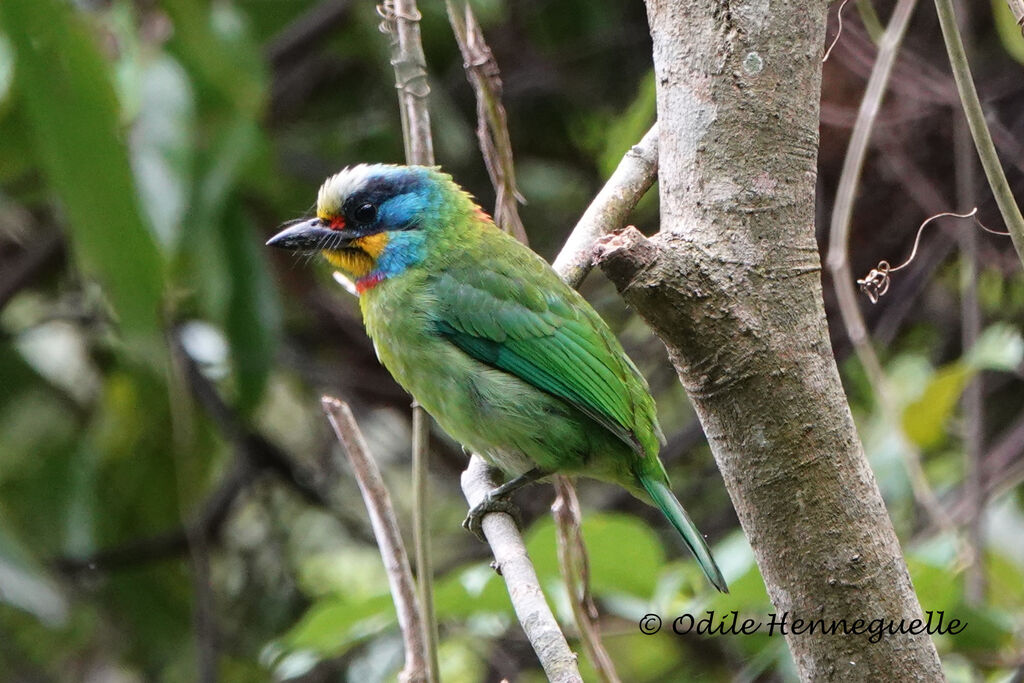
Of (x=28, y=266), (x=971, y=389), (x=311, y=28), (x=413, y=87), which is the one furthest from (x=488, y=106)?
(x=28, y=266)

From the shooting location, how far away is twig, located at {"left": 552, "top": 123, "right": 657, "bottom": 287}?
2.49 metres

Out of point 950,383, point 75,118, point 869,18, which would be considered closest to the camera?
point 75,118

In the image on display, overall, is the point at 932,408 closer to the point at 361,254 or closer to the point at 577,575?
the point at 577,575

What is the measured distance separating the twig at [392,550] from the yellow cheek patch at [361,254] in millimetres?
974

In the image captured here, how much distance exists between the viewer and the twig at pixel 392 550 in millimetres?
2035

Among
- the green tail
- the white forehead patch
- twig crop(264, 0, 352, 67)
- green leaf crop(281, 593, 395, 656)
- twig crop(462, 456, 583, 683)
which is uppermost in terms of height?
twig crop(264, 0, 352, 67)

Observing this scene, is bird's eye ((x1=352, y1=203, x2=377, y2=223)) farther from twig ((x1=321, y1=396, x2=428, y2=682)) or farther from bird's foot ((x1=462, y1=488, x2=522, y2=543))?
twig ((x1=321, y1=396, x2=428, y2=682))

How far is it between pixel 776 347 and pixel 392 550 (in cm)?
79

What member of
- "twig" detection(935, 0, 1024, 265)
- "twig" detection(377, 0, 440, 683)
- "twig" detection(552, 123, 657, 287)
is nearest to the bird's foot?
"twig" detection(377, 0, 440, 683)

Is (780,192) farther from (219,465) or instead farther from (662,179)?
(219,465)

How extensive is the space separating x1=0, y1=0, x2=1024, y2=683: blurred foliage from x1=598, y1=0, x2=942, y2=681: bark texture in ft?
3.31

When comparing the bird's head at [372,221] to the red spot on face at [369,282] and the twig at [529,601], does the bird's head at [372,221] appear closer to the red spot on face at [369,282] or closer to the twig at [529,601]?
the red spot on face at [369,282]

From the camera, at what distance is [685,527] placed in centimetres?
267

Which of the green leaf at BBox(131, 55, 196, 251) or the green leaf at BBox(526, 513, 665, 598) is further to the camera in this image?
the green leaf at BBox(131, 55, 196, 251)
